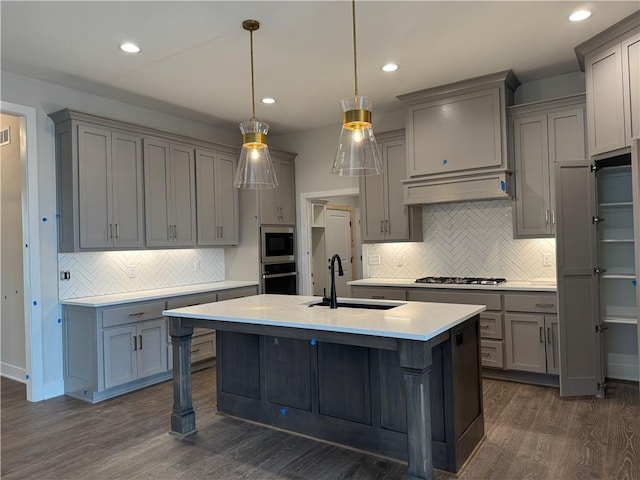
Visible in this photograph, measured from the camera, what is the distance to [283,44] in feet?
11.3

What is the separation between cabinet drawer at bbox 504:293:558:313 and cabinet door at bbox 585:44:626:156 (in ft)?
4.22

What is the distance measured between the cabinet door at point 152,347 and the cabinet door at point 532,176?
3634 mm

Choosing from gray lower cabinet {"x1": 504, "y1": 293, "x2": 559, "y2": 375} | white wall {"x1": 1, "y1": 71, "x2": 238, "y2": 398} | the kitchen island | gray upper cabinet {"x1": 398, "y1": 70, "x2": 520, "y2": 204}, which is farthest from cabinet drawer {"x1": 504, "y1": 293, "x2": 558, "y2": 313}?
white wall {"x1": 1, "y1": 71, "x2": 238, "y2": 398}

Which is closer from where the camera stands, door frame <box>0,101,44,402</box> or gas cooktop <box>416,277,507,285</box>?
door frame <box>0,101,44,402</box>

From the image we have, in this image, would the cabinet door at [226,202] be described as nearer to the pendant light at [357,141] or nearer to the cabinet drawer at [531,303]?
the pendant light at [357,141]

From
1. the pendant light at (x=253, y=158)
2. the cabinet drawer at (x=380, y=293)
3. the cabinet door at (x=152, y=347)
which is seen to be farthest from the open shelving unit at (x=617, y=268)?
the cabinet door at (x=152, y=347)

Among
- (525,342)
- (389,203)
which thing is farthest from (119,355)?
(525,342)

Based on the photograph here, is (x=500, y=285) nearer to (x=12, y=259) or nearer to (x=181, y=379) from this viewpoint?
(x=181, y=379)

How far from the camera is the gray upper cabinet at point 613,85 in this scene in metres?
3.27

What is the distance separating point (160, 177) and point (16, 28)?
1.91 metres

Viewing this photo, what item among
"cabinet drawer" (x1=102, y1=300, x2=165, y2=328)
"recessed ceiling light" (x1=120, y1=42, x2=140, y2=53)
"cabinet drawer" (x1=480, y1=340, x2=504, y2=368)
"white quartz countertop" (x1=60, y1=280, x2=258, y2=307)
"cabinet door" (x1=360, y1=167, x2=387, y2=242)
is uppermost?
"recessed ceiling light" (x1=120, y1=42, x2=140, y2=53)

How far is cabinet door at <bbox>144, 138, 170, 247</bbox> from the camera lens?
15.2 feet

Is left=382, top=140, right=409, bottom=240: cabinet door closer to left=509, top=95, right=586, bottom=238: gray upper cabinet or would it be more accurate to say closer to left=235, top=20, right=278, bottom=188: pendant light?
left=509, top=95, right=586, bottom=238: gray upper cabinet

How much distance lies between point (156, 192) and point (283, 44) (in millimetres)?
2173
